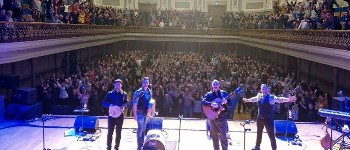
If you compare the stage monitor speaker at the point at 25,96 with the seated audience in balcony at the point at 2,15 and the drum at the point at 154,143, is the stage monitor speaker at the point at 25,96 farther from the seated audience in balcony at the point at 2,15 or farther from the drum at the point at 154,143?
the drum at the point at 154,143

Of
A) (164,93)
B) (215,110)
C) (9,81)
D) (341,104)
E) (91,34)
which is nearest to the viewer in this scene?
(215,110)

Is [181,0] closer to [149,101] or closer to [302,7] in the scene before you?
[302,7]

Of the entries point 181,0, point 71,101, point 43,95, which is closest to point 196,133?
point 71,101

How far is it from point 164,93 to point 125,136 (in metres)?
4.50

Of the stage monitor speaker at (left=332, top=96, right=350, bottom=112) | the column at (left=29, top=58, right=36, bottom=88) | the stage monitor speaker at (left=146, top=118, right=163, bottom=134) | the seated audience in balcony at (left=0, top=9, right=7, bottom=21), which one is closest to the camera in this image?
the stage monitor speaker at (left=146, top=118, right=163, bottom=134)

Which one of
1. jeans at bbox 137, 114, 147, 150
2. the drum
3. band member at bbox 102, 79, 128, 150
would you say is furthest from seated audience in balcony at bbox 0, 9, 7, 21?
the drum

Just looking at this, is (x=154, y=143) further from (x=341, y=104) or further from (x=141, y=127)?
(x=341, y=104)

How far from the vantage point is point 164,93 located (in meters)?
16.3

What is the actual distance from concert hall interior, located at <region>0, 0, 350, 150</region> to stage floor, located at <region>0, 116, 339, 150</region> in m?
0.03

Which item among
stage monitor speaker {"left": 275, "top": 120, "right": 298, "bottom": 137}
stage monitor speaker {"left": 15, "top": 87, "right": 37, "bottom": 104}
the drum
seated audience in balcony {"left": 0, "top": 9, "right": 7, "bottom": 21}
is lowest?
stage monitor speaker {"left": 275, "top": 120, "right": 298, "bottom": 137}

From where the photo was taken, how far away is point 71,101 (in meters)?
15.9

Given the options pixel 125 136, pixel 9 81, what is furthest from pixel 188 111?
pixel 9 81

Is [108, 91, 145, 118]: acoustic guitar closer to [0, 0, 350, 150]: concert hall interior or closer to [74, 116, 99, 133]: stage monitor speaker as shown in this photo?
[0, 0, 350, 150]: concert hall interior

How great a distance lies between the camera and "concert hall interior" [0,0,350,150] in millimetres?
9773
